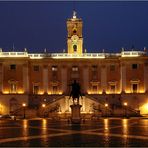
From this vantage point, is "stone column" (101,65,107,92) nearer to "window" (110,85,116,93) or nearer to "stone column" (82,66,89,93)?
Result: "window" (110,85,116,93)

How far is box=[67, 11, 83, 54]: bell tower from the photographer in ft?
234

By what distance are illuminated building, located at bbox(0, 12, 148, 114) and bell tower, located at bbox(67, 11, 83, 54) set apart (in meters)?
0.90

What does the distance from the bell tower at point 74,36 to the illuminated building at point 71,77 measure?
90 centimetres

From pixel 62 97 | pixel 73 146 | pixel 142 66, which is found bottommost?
pixel 73 146

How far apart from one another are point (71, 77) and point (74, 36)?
20.3 feet

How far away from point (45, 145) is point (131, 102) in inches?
1705

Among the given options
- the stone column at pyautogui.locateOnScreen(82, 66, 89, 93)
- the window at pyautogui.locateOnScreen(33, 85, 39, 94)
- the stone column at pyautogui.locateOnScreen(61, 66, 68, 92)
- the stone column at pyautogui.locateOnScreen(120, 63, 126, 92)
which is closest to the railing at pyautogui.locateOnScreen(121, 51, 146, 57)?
the stone column at pyautogui.locateOnScreen(120, 63, 126, 92)

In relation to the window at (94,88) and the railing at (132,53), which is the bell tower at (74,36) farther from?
the railing at (132,53)

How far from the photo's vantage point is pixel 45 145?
24.9 m

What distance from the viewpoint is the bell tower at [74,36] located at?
71438 mm

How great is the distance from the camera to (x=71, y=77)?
6969 centimetres

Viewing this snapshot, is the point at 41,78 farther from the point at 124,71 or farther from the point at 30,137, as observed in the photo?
the point at 30,137

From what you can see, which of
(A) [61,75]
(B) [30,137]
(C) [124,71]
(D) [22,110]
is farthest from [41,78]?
(B) [30,137]

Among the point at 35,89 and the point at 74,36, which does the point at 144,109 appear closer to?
the point at 74,36
